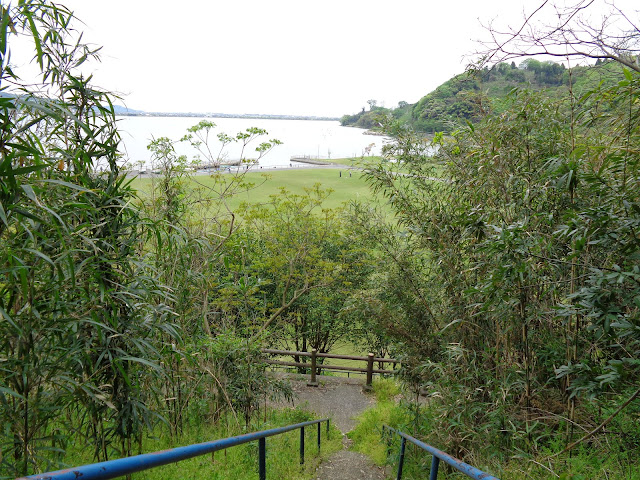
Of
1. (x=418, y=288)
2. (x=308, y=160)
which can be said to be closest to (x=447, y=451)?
(x=418, y=288)

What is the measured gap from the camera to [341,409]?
7859mm

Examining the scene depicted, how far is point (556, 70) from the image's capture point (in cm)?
375

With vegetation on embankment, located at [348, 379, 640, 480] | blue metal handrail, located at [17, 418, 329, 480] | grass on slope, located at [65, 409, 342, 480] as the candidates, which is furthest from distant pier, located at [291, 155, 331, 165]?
blue metal handrail, located at [17, 418, 329, 480]

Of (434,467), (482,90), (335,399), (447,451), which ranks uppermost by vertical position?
(482,90)

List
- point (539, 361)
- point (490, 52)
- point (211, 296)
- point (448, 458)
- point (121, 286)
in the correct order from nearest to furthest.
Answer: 1. point (448, 458)
2. point (121, 286)
3. point (490, 52)
4. point (539, 361)
5. point (211, 296)

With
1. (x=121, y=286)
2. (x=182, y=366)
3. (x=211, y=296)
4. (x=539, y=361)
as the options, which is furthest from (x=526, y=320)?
(x=211, y=296)

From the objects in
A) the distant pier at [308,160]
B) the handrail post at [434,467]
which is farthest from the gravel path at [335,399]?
the distant pier at [308,160]

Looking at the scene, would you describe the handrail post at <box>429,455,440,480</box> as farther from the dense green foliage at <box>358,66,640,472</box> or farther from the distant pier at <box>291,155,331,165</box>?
the distant pier at <box>291,155,331,165</box>

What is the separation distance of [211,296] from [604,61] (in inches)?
278

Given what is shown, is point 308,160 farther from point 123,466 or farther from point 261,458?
point 123,466

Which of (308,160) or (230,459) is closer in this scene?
(230,459)

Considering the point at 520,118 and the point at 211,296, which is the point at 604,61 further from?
the point at 211,296

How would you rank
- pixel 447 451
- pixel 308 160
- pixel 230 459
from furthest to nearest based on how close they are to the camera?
1. pixel 308 160
2. pixel 447 451
3. pixel 230 459

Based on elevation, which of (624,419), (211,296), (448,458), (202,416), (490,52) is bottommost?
(202,416)
